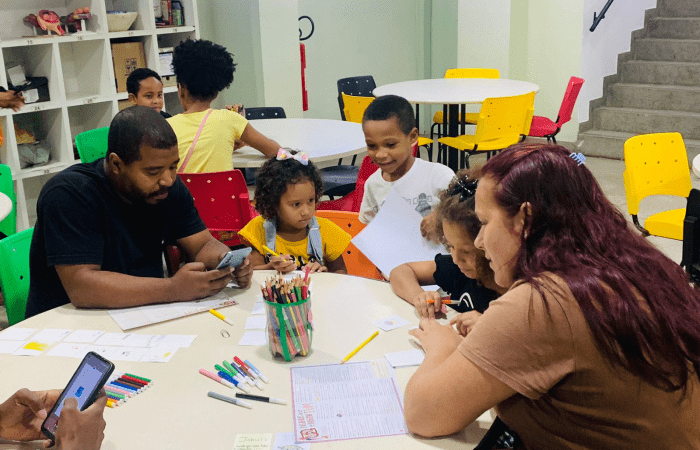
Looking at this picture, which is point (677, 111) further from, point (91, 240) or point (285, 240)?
point (91, 240)

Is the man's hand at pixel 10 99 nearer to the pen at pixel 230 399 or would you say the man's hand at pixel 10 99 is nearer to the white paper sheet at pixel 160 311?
the white paper sheet at pixel 160 311

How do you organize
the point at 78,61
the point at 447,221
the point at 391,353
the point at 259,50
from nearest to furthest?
the point at 391,353, the point at 447,221, the point at 78,61, the point at 259,50

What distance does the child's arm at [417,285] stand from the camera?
1.85 meters

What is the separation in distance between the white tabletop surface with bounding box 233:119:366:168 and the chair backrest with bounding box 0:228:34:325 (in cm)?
143

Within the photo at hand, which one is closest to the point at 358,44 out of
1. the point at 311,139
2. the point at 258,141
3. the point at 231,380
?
the point at 311,139

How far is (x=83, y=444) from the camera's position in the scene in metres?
1.23

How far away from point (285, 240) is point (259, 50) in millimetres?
3957

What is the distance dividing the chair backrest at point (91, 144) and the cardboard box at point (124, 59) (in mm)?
1227

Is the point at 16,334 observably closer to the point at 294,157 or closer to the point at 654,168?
the point at 294,157

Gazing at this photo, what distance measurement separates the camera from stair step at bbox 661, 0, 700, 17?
7328mm

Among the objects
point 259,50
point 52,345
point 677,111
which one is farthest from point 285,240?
point 677,111

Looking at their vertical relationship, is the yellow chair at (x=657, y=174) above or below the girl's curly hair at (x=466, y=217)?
below

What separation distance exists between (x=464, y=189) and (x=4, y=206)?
2268 mm

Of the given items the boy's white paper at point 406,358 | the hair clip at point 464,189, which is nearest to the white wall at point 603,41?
the hair clip at point 464,189
